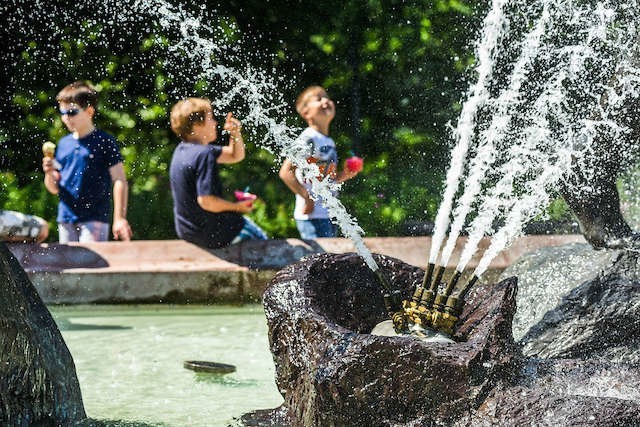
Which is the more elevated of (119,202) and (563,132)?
(563,132)

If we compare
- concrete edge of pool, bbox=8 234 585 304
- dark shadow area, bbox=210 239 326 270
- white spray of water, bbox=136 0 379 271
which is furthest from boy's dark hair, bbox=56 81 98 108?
white spray of water, bbox=136 0 379 271

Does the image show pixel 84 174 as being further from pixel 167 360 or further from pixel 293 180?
pixel 167 360

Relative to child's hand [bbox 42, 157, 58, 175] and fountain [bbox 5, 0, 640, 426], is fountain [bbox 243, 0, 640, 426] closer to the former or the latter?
fountain [bbox 5, 0, 640, 426]

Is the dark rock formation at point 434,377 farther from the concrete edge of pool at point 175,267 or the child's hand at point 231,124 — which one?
the concrete edge of pool at point 175,267

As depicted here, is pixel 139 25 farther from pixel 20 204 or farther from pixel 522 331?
pixel 522 331

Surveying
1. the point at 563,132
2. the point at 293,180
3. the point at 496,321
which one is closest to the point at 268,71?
the point at 293,180

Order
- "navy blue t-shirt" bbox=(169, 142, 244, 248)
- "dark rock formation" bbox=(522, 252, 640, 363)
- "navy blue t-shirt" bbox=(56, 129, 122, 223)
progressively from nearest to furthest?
"dark rock formation" bbox=(522, 252, 640, 363), "navy blue t-shirt" bbox=(169, 142, 244, 248), "navy blue t-shirt" bbox=(56, 129, 122, 223)

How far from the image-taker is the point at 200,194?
6.67 meters

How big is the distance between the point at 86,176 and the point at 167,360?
2.21m

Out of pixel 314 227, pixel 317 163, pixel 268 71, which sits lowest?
pixel 314 227

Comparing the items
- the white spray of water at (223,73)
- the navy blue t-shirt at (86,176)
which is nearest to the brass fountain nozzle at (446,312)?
the navy blue t-shirt at (86,176)

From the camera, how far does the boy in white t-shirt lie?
640 cm

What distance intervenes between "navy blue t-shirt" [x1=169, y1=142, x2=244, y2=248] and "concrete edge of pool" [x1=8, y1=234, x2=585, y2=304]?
14 centimetres

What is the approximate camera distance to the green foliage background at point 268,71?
997 cm
